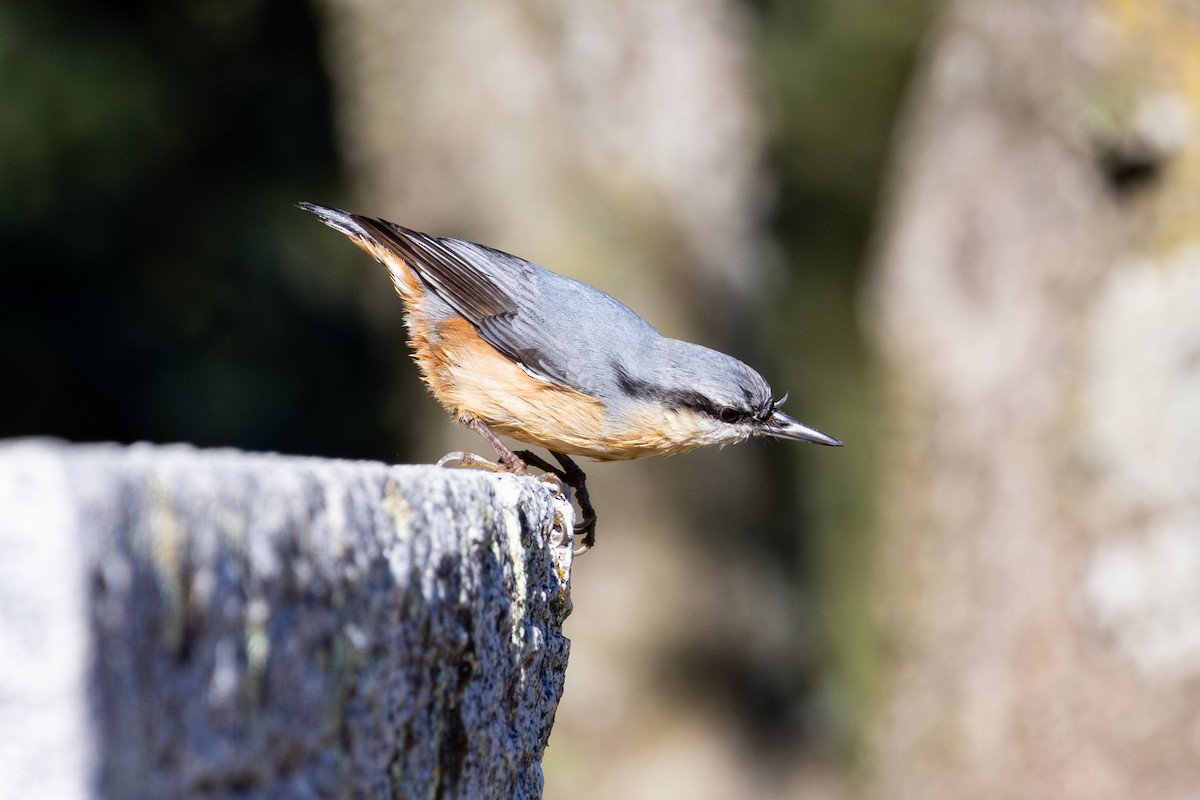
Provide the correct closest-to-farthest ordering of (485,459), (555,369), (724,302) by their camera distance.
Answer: (485,459) → (555,369) → (724,302)

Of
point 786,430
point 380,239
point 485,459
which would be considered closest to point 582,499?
point 485,459

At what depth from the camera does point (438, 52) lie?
6043 mm

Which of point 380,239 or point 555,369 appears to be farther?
point 380,239

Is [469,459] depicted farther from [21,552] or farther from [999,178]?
[999,178]

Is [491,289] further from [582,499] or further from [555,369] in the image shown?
[582,499]

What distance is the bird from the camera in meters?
3.15


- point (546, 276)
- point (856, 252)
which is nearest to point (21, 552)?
point (546, 276)

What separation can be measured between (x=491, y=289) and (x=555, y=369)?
37 cm

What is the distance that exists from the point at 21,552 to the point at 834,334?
975 cm

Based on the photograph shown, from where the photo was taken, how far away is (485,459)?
311cm

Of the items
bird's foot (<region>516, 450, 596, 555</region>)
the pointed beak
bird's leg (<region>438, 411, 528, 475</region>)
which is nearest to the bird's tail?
bird's leg (<region>438, 411, 528, 475</region>)

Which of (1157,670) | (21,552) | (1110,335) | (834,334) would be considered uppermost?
(834,334)

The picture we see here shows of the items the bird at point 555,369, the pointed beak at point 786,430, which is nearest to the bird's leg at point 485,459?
the bird at point 555,369

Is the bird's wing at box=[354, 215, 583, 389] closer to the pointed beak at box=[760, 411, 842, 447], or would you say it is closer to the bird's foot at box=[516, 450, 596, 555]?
the bird's foot at box=[516, 450, 596, 555]
